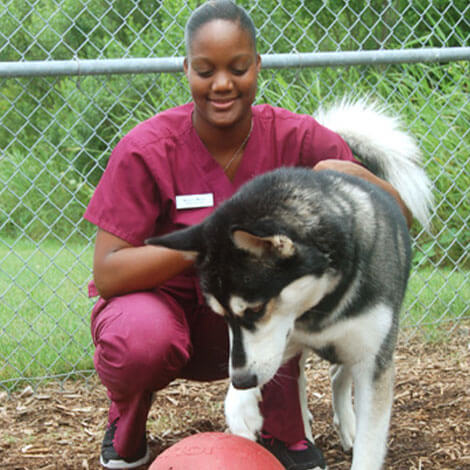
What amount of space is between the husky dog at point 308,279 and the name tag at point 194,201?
0.40m

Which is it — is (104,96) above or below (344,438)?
below

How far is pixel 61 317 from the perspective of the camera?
381cm

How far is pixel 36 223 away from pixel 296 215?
5252mm

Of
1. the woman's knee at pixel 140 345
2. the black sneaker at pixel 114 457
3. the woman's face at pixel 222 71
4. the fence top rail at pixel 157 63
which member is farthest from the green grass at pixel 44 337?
the woman's face at pixel 222 71

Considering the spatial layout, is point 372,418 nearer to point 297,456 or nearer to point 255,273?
point 297,456

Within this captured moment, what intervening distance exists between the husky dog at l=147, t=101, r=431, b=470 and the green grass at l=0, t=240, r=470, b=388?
1.61 metres

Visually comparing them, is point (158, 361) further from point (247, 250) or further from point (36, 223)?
point (36, 223)

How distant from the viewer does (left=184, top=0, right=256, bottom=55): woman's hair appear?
2.38 metres

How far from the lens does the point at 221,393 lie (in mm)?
3463

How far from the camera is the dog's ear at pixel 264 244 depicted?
6.14 feet

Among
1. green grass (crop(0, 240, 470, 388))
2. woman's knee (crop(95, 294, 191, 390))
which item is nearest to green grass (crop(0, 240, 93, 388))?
green grass (crop(0, 240, 470, 388))

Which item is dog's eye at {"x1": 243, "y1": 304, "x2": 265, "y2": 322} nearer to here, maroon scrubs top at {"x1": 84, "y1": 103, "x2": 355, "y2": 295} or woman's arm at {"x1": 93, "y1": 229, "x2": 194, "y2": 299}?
woman's arm at {"x1": 93, "y1": 229, "x2": 194, "y2": 299}

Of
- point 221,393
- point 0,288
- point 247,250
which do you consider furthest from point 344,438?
point 0,288

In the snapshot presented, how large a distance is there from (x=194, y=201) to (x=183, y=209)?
5 centimetres
